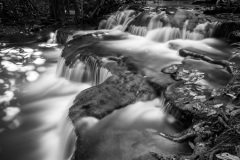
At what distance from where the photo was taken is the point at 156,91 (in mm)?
Answer: 5277

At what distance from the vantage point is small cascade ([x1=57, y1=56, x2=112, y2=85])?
681cm

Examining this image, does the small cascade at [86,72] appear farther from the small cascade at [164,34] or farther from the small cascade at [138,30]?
the small cascade at [138,30]

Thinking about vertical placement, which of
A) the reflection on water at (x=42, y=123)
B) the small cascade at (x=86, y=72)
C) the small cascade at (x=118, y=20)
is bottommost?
the reflection on water at (x=42, y=123)

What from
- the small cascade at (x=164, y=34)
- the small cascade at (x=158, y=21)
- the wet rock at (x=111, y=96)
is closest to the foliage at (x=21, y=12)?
the small cascade at (x=158, y=21)

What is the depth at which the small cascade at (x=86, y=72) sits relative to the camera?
22.4 ft

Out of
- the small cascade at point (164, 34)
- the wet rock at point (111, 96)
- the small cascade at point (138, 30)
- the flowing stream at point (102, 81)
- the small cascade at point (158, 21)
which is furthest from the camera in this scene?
the small cascade at point (138, 30)

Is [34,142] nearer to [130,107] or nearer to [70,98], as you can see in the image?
[70,98]

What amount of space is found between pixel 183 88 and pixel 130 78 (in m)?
1.45

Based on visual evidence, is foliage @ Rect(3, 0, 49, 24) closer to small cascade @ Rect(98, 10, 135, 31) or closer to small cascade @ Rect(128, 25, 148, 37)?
small cascade @ Rect(98, 10, 135, 31)

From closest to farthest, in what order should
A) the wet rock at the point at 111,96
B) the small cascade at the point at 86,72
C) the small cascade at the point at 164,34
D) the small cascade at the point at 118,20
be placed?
the wet rock at the point at 111,96
the small cascade at the point at 86,72
the small cascade at the point at 164,34
the small cascade at the point at 118,20

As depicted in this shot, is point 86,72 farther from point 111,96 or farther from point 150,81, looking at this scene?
point 150,81

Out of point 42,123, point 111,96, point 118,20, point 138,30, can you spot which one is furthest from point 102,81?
point 118,20

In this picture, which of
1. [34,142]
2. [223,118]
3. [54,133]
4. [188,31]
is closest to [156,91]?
[223,118]

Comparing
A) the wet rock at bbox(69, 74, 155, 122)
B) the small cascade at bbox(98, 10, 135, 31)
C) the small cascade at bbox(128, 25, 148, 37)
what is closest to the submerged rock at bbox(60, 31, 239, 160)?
the wet rock at bbox(69, 74, 155, 122)
